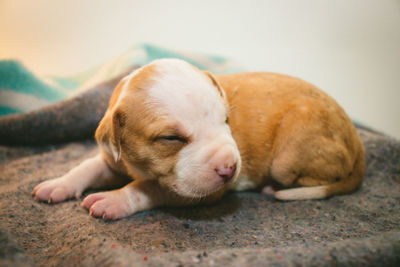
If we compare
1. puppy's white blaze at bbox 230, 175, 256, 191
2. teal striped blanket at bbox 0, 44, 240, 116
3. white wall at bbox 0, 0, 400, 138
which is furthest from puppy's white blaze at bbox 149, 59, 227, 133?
white wall at bbox 0, 0, 400, 138

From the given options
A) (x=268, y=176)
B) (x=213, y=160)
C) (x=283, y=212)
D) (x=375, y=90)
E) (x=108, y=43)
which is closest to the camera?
(x=213, y=160)

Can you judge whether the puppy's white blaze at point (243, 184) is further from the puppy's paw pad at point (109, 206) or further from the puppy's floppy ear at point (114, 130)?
the puppy's floppy ear at point (114, 130)

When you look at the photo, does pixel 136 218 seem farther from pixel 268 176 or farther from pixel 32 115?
pixel 32 115

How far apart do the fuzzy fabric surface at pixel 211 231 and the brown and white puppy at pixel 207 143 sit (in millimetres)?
119

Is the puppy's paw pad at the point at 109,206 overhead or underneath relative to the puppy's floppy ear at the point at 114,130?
underneath

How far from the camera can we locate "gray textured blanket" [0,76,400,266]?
112cm

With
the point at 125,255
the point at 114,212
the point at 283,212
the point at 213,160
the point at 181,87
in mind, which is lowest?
the point at 283,212

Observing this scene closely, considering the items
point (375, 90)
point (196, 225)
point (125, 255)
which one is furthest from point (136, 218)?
point (375, 90)

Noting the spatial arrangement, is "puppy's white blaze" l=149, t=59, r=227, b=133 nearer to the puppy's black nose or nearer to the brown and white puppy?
the brown and white puppy

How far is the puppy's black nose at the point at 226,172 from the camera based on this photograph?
1492mm

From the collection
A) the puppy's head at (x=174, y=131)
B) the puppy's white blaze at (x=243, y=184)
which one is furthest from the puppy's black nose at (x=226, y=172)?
the puppy's white blaze at (x=243, y=184)

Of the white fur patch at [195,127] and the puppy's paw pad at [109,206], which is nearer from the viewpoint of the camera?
the white fur patch at [195,127]

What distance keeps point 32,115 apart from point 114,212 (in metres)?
2.09

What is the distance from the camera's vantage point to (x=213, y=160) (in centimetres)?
149
